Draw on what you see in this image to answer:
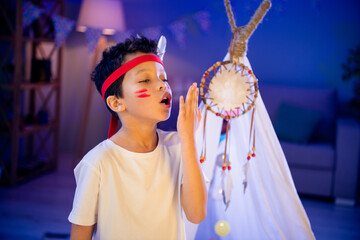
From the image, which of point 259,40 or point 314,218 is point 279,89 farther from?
point 314,218

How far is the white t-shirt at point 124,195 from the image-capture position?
120 cm

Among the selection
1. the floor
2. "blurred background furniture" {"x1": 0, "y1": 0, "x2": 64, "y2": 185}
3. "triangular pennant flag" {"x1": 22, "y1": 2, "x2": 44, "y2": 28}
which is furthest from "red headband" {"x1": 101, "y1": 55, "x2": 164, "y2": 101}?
"triangular pennant flag" {"x1": 22, "y1": 2, "x2": 44, "y2": 28}

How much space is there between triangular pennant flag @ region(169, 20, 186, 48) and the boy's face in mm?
2768

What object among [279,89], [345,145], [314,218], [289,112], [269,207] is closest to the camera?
[269,207]

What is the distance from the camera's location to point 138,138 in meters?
1.32

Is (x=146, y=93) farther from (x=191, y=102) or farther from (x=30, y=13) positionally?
(x=30, y=13)

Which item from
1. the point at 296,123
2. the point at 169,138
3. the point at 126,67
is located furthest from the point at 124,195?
the point at 296,123

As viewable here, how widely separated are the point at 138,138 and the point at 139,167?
111 millimetres

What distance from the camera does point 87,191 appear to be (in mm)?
1185

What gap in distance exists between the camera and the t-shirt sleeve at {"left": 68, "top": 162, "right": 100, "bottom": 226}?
3.86 feet

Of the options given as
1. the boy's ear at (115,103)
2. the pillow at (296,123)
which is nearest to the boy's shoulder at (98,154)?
the boy's ear at (115,103)

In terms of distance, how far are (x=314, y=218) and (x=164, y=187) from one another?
7.16 ft

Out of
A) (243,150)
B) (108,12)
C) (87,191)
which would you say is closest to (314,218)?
(243,150)

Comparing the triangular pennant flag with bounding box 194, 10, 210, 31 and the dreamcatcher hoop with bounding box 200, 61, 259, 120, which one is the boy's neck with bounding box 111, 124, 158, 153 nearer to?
the dreamcatcher hoop with bounding box 200, 61, 259, 120
